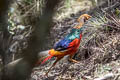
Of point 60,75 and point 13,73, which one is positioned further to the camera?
point 60,75

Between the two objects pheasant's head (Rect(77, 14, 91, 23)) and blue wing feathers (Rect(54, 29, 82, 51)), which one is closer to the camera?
blue wing feathers (Rect(54, 29, 82, 51))

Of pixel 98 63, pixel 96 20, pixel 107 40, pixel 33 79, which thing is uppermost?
pixel 96 20

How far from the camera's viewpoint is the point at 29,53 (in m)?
1.26

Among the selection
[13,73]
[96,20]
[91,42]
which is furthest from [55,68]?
[13,73]

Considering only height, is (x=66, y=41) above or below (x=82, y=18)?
below

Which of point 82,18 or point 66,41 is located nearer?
point 66,41

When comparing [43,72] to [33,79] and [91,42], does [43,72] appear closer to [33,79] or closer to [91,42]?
[33,79]

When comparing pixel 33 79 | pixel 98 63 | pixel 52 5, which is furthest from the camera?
pixel 33 79

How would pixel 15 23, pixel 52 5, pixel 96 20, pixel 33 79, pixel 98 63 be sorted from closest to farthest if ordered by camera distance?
pixel 52 5
pixel 98 63
pixel 33 79
pixel 96 20
pixel 15 23

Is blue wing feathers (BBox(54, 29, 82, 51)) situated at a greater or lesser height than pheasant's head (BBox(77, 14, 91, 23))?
lesser

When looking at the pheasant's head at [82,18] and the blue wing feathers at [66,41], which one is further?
the pheasant's head at [82,18]

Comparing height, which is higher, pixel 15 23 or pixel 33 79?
pixel 15 23

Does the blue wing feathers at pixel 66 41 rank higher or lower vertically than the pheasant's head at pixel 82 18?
lower

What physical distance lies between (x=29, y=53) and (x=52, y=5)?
0.26 meters
